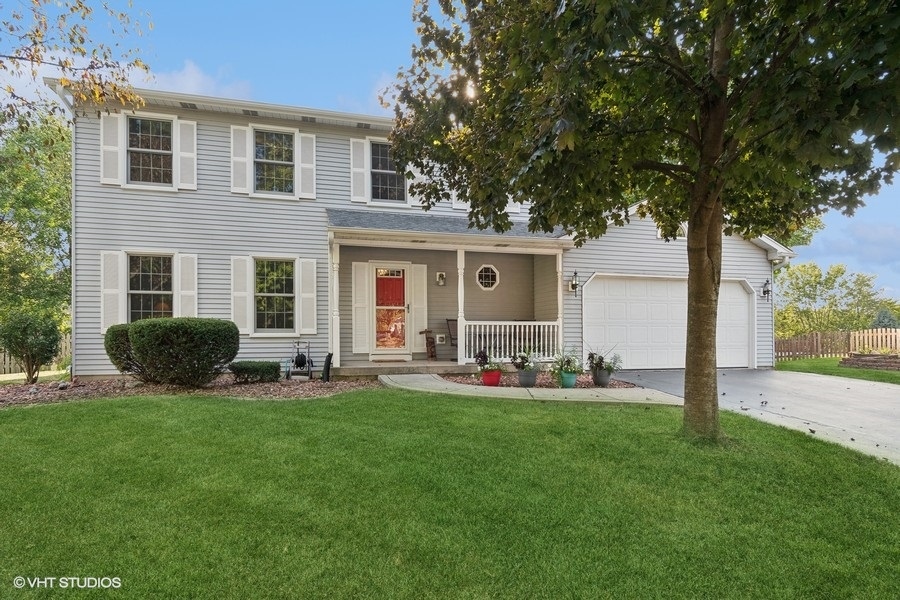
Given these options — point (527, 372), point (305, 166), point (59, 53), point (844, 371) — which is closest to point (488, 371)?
point (527, 372)

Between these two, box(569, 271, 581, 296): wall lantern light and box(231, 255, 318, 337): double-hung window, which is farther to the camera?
box(569, 271, 581, 296): wall lantern light

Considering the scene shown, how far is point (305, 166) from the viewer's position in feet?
31.8

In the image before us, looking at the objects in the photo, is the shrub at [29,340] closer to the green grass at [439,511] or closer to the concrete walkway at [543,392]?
the green grass at [439,511]

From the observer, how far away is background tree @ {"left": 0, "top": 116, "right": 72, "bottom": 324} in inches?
576

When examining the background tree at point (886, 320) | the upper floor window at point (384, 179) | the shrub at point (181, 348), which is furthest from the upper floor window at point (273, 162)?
the background tree at point (886, 320)

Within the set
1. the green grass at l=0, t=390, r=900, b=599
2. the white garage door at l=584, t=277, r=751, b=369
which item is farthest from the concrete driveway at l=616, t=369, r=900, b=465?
the green grass at l=0, t=390, r=900, b=599

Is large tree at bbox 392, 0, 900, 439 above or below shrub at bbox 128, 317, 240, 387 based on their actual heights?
above

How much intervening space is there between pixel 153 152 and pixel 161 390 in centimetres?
470

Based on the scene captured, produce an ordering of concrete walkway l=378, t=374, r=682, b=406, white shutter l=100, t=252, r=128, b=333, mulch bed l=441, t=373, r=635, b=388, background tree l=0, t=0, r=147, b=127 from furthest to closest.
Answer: white shutter l=100, t=252, r=128, b=333
mulch bed l=441, t=373, r=635, b=388
concrete walkway l=378, t=374, r=682, b=406
background tree l=0, t=0, r=147, b=127

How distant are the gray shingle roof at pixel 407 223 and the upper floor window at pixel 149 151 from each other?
3.14 meters

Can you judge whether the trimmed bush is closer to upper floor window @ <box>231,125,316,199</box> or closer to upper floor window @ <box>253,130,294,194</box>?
upper floor window @ <box>231,125,316,199</box>

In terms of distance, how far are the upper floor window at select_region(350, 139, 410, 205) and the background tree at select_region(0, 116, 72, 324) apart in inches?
429

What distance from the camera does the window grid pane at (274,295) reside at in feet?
30.9

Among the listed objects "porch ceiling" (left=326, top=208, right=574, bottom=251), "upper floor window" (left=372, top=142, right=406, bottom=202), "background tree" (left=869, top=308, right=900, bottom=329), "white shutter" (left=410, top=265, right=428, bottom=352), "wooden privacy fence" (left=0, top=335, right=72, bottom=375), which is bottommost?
"wooden privacy fence" (left=0, top=335, right=72, bottom=375)
